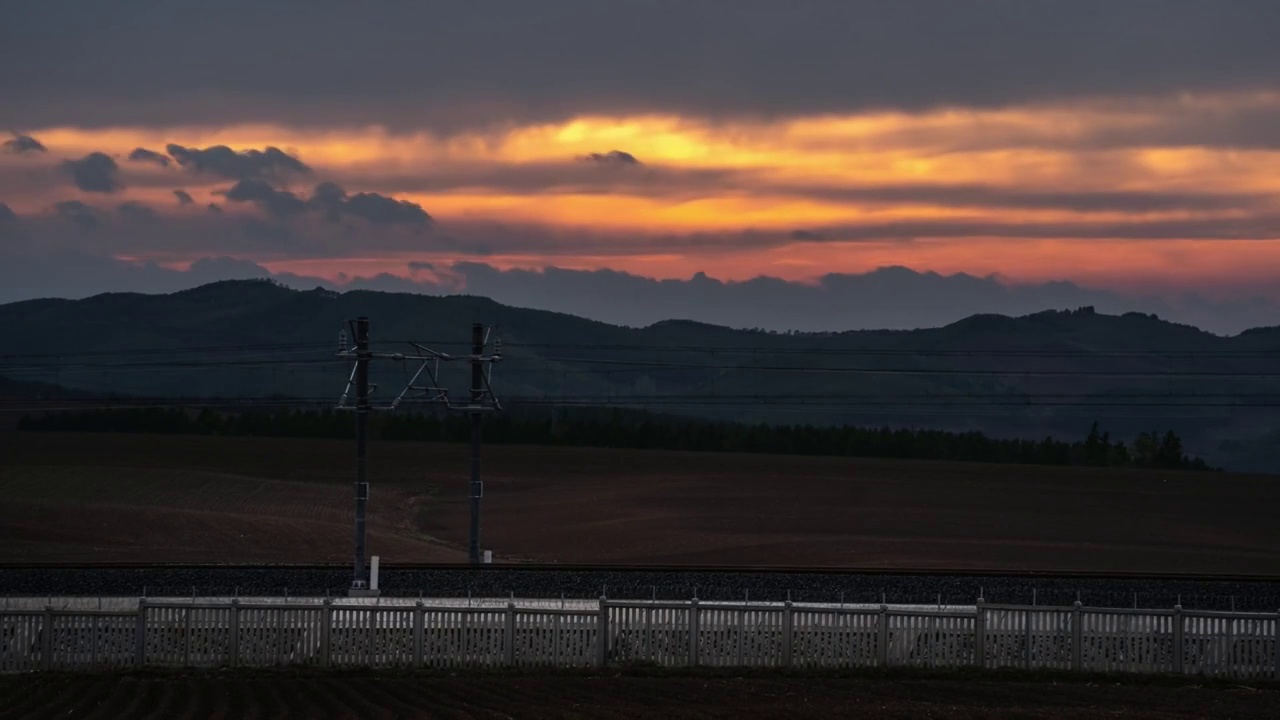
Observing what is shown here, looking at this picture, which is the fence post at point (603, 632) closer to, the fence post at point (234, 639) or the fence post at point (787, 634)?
the fence post at point (787, 634)

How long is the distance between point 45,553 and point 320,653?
3081cm

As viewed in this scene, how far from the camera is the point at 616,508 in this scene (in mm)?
70938

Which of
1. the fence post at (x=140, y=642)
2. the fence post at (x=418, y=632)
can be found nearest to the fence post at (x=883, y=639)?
the fence post at (x=418, y=632)

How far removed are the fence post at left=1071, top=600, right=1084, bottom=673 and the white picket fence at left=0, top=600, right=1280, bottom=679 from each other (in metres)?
0.02

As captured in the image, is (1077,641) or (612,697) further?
(1077,641)

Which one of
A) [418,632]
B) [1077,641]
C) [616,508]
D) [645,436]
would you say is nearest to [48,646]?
[418,632]

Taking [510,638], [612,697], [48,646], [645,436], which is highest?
[645,436]

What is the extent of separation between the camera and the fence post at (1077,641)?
2525cm

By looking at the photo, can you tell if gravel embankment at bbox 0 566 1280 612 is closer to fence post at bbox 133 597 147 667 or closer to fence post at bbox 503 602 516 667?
fence post at bbox 503 602 516 667

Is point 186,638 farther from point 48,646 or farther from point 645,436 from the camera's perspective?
point 645,436

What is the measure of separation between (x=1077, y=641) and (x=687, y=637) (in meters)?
6.38

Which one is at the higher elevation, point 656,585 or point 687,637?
point 687,637

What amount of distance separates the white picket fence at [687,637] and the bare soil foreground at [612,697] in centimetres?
64

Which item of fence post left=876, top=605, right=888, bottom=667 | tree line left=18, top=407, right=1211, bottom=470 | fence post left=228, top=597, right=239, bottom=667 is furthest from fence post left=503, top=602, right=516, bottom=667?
tree line left=18, top=407, right=1211, bottom=470
